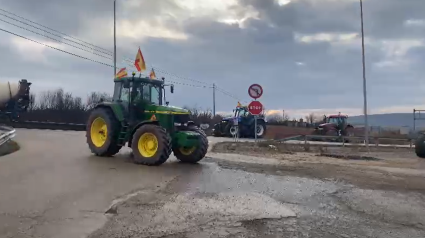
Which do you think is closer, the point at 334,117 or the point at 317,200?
the point at 317,200

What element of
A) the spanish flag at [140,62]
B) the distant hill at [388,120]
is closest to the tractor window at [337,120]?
the distant hill at [388,120]

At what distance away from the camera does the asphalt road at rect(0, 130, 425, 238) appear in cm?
573

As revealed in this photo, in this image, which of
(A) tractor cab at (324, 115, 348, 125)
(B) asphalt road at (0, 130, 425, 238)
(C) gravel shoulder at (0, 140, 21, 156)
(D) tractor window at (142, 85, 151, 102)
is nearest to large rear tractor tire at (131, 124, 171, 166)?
(B) asphalt road at (0, 130, 425, 238)

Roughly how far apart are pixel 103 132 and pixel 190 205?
8228 mm

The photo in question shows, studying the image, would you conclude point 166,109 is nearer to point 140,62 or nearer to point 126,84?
point 126,84

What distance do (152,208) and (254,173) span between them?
4.74 meters

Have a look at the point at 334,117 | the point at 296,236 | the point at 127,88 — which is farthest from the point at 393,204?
the point at 334,117

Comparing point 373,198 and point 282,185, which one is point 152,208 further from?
point 373,198

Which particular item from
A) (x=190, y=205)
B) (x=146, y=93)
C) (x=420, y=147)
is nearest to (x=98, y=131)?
(x=146, y=93)

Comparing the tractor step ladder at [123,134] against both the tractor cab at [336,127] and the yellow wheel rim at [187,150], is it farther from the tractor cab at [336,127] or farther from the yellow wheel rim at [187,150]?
the tractor cab at [336,127]

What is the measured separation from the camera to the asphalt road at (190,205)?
5730 mm

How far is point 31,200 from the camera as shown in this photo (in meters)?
7.17

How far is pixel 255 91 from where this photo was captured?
1975 centimetres

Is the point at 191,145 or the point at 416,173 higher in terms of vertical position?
the point at 191,145
